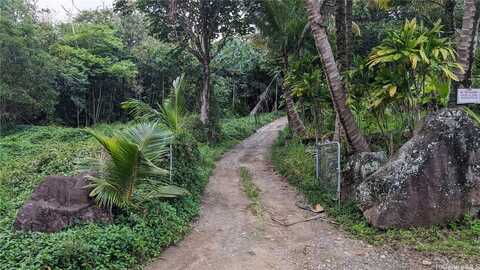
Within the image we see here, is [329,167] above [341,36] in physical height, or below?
below

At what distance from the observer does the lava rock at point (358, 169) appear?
6.23 m

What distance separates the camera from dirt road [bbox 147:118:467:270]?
462 cm

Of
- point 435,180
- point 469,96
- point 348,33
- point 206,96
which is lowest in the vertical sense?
point 435,180

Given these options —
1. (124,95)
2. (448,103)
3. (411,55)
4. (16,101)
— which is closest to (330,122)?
(448,103)

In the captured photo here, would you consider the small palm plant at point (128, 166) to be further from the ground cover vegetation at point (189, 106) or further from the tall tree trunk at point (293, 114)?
the tall tree trunk at point (293, 114)

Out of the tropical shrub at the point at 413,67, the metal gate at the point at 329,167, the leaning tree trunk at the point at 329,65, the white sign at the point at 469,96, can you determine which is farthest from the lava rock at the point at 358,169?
the white sign at the point at 469,96

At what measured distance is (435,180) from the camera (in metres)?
5.20

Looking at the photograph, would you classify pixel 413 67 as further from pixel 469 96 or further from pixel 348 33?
pixel 348 33

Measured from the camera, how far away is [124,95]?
2184 centimetres

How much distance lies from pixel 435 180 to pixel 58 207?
4.92 m

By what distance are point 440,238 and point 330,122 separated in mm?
6141

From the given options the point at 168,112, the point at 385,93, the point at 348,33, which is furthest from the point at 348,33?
the point at 168,112

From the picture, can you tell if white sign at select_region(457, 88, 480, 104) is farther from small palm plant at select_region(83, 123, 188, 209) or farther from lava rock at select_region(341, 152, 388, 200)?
small palm plant at select_region(83, 123, 188, 209)

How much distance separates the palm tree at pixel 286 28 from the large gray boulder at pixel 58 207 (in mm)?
8056
